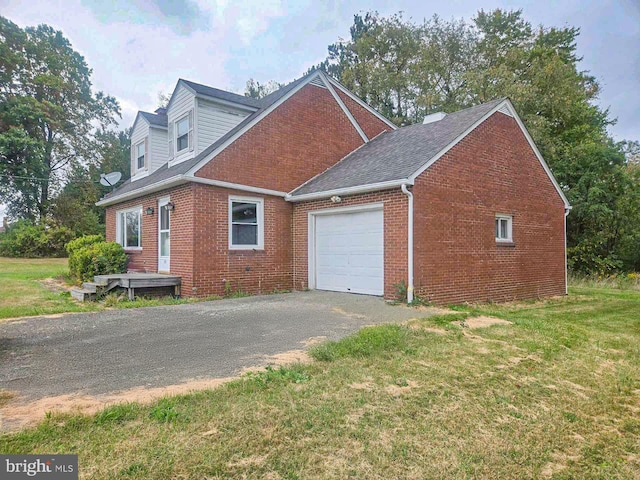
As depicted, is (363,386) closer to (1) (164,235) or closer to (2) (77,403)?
(2) (77,403)

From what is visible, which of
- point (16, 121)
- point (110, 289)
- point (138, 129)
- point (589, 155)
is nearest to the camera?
point (110, 289)

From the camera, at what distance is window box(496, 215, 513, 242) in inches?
463

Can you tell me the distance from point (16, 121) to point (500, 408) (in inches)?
1410

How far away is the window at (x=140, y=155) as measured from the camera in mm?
16188

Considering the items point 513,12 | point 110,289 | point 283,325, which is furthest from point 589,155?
point 110,289

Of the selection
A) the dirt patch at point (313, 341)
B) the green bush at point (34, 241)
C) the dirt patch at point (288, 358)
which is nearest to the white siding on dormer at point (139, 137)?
the dirt patch at point (313, 341)

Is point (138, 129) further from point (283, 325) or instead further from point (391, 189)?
point (283, 325)

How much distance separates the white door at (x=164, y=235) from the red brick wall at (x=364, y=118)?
7.04 meters

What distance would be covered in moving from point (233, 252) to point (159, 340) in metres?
5.20

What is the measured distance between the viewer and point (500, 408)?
3764 mm

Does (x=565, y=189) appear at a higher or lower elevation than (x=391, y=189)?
higher

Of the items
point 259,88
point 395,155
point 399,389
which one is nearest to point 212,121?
point 395,155

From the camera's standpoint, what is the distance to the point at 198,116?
1217cm

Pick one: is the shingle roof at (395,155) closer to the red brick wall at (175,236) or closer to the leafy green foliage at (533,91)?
the red brick wall at (175,236)
